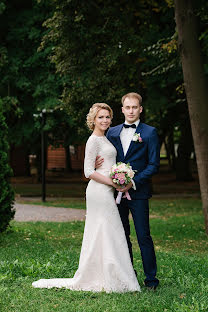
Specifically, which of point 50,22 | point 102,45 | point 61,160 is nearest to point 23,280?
point 50,22

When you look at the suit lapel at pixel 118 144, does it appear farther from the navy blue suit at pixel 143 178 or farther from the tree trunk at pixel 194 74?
the tree trunk at pixel 194 74

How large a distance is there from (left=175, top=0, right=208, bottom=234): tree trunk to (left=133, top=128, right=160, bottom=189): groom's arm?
5.37 m

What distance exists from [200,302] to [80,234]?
7.52 m

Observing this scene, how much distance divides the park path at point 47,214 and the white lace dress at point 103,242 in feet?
32.6

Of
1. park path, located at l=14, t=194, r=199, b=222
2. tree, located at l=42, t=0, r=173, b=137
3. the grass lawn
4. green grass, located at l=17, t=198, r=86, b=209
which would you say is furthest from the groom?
green grass, located at l=17, t=198, r=86, b=209

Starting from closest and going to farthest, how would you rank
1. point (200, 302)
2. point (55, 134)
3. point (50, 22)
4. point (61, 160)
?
point (200, 302)
point (50, 22)
point (55, 134)
point (61, 160)

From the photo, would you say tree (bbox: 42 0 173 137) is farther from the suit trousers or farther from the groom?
the suit trousers

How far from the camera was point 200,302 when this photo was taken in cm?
606

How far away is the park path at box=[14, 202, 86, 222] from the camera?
16.9 metres

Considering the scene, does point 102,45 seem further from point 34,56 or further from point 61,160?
point 61,160

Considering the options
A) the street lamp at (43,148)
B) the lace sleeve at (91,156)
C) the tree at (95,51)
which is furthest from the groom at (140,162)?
the street lamp at (43,148)

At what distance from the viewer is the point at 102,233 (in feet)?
21.7

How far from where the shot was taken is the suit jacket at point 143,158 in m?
6.59

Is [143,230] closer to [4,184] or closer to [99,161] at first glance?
[99,161]
